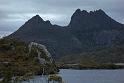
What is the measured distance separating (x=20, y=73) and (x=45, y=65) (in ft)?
115

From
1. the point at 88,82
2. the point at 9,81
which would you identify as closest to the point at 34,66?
the point at 88,82

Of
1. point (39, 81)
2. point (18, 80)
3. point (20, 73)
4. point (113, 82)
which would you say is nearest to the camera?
point (18, 80)

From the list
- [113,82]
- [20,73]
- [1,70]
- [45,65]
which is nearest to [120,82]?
[113,82]

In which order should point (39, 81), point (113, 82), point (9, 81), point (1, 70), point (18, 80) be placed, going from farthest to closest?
1. point (113, 82)
2. point (39, 81)
3. point (1, 70)
4. point (18, 80)
5. point (9, 81)

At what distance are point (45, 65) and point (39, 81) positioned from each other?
1492 cm

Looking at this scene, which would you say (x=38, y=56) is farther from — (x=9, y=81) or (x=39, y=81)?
(x=9, y=81)

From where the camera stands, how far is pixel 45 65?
653 feet

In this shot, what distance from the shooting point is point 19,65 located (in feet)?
641

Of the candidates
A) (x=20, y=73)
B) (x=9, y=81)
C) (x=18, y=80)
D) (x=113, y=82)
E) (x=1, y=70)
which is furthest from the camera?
(x=113, y=82)

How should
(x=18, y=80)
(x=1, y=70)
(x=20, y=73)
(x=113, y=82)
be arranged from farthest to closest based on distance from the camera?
(x=113, y=82), (x=20, y=73), (x=1, y=70), (x=18, y=80)

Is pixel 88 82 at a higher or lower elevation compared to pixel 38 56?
lower

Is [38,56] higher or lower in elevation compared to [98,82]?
higher

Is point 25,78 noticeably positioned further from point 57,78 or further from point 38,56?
point 38,56

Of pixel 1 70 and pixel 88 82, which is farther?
pixel 88 82
